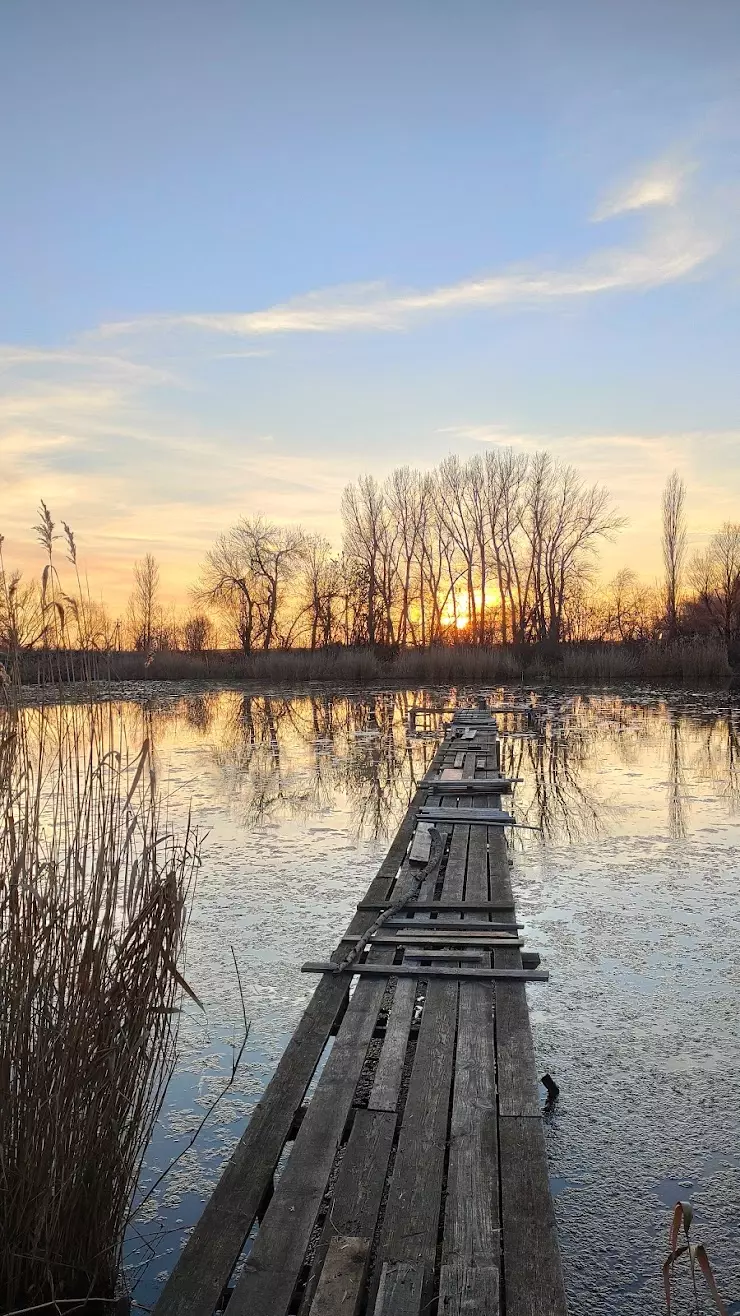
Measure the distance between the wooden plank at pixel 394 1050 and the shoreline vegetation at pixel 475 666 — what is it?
21.5 meters

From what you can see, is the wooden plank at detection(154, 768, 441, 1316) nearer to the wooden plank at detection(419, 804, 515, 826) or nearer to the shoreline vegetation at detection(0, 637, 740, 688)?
the wooden plank at detection(419, 804, 515, 826)

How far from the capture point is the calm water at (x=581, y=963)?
2562 millimetres

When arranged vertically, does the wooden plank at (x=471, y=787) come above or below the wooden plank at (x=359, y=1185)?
above

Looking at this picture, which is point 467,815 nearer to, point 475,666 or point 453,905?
point 453,905

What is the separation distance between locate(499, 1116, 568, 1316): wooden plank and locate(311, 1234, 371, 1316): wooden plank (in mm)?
310

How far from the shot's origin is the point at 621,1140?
2.88 meters

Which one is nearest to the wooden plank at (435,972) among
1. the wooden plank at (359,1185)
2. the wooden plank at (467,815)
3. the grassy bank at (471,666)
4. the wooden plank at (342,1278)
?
the wooden plank at (359,1185)

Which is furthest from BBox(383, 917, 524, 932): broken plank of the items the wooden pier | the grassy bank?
the grassy bank

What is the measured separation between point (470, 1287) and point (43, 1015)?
1123 millimetres

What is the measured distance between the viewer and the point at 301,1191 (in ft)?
7.36

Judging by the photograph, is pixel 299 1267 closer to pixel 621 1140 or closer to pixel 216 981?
pixel 621 1140

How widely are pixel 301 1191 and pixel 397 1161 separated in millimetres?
277

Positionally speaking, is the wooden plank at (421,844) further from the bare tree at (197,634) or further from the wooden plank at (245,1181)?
the bare tree at (197,634)

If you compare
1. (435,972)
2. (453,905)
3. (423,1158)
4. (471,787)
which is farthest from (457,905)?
(471,787)
